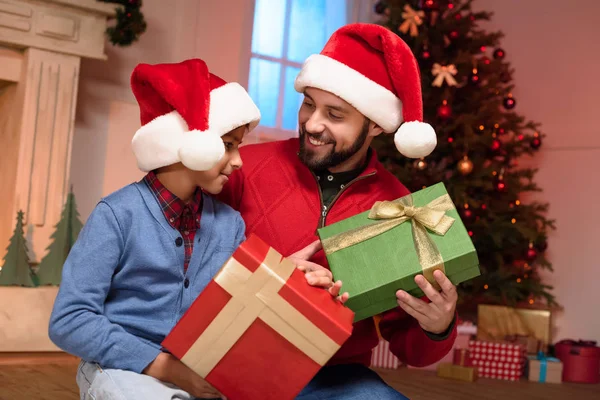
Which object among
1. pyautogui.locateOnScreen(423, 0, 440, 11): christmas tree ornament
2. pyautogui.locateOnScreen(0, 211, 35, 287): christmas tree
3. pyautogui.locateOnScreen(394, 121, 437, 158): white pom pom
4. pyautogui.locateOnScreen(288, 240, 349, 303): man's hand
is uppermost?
pyautogui.locateOnScreen(423, 0, 440, 11): christmas tree ornament

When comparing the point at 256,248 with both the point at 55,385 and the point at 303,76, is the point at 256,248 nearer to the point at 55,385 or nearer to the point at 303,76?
the point at 303,76

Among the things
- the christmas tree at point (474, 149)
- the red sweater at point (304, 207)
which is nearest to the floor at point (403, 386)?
the christmas tree at point (474, 149)

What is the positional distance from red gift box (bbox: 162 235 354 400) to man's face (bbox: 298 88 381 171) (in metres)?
0.58

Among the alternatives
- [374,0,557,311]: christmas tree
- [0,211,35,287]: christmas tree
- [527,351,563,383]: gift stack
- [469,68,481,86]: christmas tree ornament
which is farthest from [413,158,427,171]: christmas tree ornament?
[0,211,35,287]: christmas tree

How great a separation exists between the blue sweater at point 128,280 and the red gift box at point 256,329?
187 millimetres

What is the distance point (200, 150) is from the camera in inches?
60.2

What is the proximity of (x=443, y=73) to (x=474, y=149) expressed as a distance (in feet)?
1.72

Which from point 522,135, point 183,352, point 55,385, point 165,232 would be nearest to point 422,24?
point 522,135

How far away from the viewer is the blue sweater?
148cm

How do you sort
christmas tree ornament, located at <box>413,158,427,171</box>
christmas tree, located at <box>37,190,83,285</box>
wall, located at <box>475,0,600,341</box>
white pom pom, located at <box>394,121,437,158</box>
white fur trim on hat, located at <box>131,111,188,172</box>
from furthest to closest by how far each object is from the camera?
wall, located at <box>475,0,600,341</box> → christmas tree ornament, located at <box>413,158,427,171</box> → christmas tree, located at <box>37,190,83,285</box> → white pom pom, located at <box>394,121,437,158</box> → white fur trim on hat, located at <box>131,111,188,172</box>

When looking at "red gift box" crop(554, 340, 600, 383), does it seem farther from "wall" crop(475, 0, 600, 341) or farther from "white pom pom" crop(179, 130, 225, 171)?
"white pom pom" crop(179, 130, 225, 171)

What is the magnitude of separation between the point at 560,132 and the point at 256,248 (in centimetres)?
406

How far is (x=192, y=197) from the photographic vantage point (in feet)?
5.72

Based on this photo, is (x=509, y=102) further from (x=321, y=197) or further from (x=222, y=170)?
(x=222, y=170)
